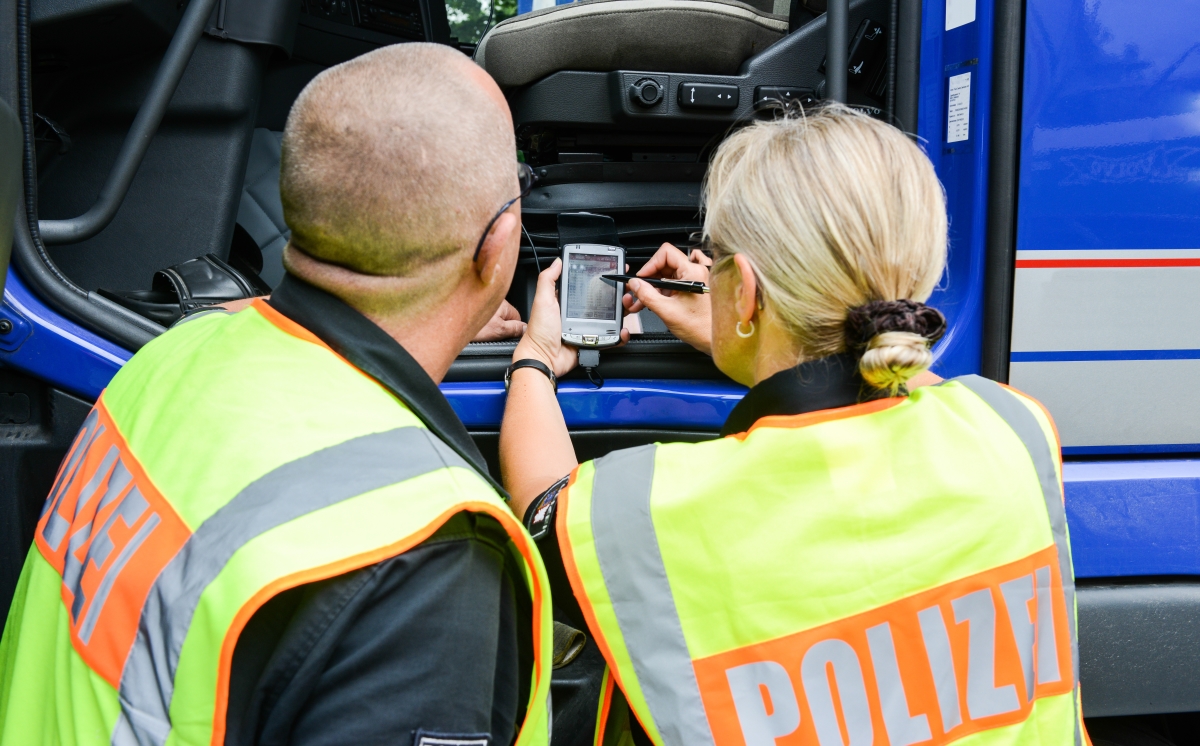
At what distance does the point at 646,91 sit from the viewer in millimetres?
1772

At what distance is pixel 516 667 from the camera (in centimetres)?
84

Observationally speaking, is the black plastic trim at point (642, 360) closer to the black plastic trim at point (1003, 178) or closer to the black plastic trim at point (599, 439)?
the black plastic trim at point (599, 439)

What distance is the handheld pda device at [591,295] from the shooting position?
5.29 ft

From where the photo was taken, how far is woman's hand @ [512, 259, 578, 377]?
157 cm

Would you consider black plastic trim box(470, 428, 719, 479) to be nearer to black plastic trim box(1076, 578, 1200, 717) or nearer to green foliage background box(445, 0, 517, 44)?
black plastic trim box(1076, 578, 1200, 717)

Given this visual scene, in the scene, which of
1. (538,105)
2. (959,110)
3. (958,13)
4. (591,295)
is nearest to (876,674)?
(591,295)

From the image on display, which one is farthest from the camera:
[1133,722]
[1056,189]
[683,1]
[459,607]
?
[683,1]

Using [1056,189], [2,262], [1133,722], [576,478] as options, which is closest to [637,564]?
[576,478]

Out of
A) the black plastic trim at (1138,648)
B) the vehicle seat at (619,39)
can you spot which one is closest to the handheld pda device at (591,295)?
the vehicle seat at (619,39)

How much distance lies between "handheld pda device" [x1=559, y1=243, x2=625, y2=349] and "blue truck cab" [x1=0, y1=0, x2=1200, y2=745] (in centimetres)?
6

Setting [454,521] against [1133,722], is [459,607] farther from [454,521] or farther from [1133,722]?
[1133,722]

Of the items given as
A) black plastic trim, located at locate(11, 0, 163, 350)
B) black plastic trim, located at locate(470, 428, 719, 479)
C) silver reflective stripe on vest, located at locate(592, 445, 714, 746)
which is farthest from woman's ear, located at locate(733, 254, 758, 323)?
black plastic trim, located at locate(11, 0, 163, 350)

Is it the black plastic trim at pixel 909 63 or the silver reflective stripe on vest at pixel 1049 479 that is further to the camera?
the black plastic trim at pixel 909 63

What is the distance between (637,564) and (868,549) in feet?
0.81
